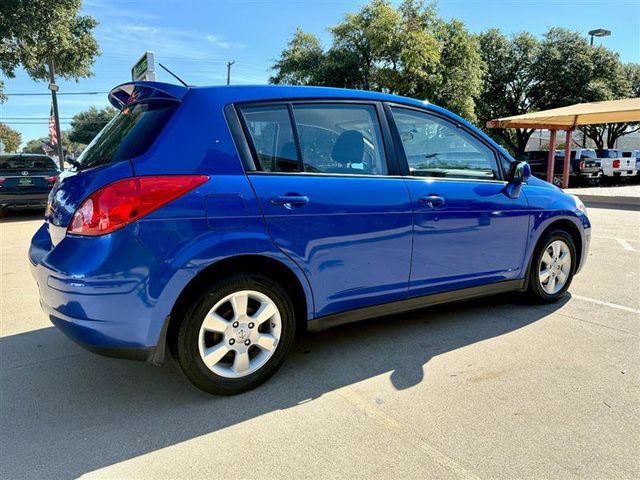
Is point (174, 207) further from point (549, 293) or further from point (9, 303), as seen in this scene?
point (549, 293)

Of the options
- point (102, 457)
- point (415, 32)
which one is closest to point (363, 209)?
point (102, 457)

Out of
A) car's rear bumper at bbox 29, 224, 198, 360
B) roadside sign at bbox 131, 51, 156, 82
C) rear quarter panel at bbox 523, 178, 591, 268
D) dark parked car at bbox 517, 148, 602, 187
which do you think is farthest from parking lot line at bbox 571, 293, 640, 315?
dark parked car at bbox 517, 148, 602, 187

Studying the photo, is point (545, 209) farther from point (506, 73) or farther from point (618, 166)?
point (506, 73)

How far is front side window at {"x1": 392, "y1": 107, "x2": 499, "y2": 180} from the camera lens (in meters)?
3.47

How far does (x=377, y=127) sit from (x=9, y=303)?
390 cm

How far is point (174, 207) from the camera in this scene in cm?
253

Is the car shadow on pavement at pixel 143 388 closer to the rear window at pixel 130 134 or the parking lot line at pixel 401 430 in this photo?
the parking lot line at pixel 401 430

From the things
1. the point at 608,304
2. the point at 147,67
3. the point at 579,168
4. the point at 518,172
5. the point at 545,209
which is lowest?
the point at 608,304

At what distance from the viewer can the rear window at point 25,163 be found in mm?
10766

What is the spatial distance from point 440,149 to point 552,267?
1.68 m

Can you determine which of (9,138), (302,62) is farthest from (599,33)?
(9,138)

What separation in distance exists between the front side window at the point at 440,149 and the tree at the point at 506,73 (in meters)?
27.7

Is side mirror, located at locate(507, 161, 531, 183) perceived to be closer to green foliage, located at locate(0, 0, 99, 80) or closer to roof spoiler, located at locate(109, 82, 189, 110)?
roof spoiler, located at locate(109, 82, 189, 110)

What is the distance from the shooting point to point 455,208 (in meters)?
3.52
